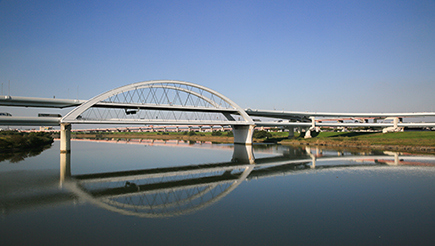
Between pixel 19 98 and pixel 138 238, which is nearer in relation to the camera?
pixel 138 238

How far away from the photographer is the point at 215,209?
12711 mm

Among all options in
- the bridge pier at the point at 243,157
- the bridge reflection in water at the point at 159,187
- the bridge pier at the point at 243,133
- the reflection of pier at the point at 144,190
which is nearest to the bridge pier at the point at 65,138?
the bridge reflection in water at the point at 159,187

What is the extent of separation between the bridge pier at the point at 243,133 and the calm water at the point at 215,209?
31531mm

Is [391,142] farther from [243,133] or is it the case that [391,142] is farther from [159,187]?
[159,187]

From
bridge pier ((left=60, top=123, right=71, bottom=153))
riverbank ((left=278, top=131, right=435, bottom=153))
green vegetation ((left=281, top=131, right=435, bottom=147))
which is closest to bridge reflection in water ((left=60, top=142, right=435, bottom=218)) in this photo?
bridge pier ((left=60, top=123, right=71, bottom=153))

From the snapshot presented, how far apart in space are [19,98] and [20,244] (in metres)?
34.4

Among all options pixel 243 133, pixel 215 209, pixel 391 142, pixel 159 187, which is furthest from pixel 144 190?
pixel 391 142

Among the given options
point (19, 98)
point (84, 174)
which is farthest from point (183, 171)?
point (19, 98)

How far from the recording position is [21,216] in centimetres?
1148

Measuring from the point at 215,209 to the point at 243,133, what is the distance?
4437 cm

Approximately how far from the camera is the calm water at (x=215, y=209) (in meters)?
9.41

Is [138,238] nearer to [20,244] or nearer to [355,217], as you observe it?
[20,244]

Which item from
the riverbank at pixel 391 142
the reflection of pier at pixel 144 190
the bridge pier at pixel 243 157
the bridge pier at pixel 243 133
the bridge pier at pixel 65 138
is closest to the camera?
the reflection of pier at pixel 144 190

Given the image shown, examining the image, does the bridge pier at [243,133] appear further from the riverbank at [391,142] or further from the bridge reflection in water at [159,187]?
the bridge reflection in water at [159,187]
